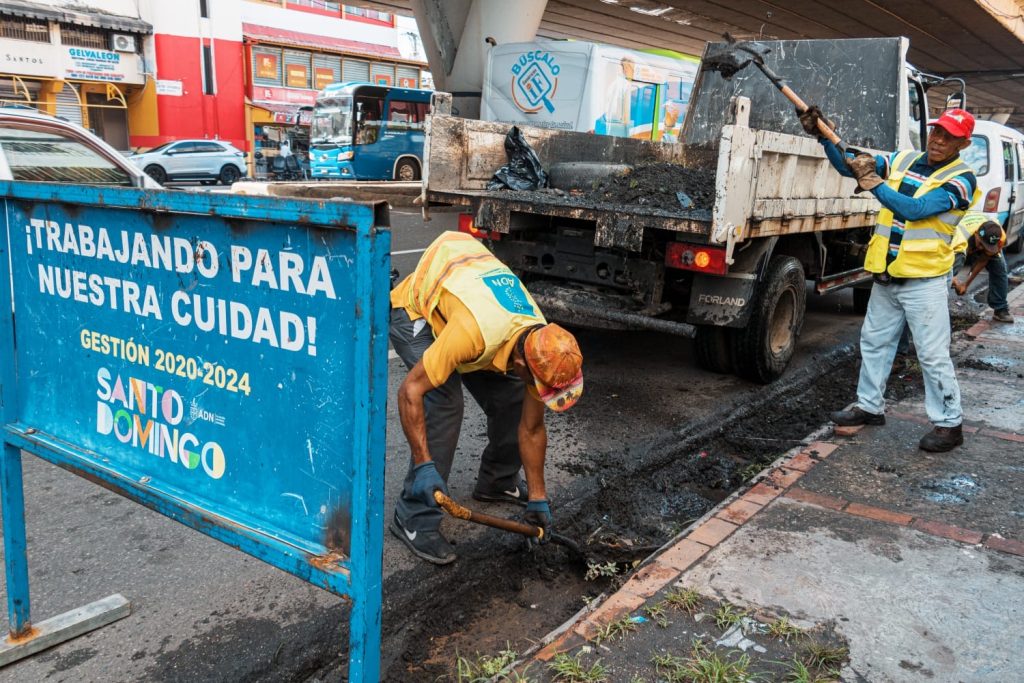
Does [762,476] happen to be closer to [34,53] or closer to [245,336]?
[245,336]

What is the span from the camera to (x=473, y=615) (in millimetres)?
3098

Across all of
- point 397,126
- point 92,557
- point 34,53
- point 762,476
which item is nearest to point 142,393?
point 92,557

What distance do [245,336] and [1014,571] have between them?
304 cm

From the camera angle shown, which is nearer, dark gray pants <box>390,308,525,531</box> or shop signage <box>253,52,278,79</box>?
dark gray pants <box>390,308,525,531</box>

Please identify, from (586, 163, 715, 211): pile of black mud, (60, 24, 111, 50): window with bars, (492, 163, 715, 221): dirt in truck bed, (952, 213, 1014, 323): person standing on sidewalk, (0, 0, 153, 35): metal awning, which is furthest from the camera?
(60, 24, 111, 50): window with bars

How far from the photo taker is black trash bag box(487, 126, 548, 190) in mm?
6508

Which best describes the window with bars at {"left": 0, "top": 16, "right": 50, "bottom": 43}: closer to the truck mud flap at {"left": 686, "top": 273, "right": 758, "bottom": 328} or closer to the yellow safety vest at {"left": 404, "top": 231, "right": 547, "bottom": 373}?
the truck mud flap at {"left": 686, "top": 273, "right": 758, "bottom": 328}

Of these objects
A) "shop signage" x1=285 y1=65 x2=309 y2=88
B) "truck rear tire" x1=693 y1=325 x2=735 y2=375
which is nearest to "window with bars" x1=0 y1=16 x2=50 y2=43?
"shop signage" x1=285 y1=65 x2=309 y2=88

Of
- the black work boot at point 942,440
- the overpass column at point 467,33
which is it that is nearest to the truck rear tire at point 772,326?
the black work boot at point 942,440

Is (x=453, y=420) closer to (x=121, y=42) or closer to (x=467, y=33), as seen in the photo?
(x=467, y=33)

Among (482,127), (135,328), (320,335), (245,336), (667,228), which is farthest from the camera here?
(482,127)

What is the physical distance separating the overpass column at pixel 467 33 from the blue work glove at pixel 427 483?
41.7 ft

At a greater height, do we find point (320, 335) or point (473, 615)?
point (320, 335)

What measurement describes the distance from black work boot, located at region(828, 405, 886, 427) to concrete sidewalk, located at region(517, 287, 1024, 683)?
0.98ft
